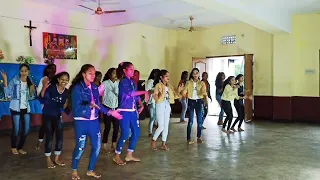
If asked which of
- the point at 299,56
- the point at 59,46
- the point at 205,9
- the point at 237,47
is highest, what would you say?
the point at 205,9

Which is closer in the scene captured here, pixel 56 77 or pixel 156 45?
pixel 56 77

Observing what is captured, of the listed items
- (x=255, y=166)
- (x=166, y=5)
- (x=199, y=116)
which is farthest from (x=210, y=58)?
(x=255, y=166)

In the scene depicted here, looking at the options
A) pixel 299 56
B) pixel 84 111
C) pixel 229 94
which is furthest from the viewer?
pixel 299 56

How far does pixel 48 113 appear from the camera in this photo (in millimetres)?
4430

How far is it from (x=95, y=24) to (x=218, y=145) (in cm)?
553

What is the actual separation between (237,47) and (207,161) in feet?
22.4

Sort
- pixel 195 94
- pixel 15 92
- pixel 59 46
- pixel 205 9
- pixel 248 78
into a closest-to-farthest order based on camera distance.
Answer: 1. pixel 15 92
2. pixel 195 94
3. pixel 205 9
4. pixel 59 46
5. pixel 248 78

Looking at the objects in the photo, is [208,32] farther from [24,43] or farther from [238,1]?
[24,43]

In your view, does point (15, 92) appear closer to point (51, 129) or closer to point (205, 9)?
point (51, 129)

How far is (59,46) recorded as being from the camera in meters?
8.70

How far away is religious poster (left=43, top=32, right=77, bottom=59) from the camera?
331 inches

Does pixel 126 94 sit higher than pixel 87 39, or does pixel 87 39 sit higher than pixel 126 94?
pixel 87 39

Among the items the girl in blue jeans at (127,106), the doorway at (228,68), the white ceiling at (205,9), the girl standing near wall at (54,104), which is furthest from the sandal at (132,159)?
the doorway at (228,68)

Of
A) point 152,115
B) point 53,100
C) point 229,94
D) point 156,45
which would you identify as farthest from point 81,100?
point 156,45
